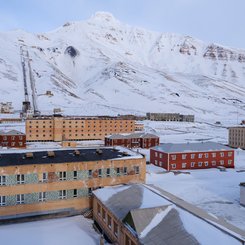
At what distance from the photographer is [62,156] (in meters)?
34.1

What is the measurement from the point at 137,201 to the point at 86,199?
8201 millimetres

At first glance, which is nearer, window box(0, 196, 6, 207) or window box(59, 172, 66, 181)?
window box(0, 196, 6, 207)

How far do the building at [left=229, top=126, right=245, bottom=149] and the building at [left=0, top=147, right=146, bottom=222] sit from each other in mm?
63423

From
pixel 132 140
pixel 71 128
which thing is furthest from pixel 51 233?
pixel 71 128

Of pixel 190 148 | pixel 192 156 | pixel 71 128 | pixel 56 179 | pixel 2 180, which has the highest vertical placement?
pixel 71 128

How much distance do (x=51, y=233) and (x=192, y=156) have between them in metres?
36.8

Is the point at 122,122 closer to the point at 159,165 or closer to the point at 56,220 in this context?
the point at 159,165

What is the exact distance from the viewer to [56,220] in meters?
29.7

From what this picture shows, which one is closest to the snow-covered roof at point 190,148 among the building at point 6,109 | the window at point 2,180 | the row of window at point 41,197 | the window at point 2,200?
the row of window at point 41,197

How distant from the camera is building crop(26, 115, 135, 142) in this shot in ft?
333

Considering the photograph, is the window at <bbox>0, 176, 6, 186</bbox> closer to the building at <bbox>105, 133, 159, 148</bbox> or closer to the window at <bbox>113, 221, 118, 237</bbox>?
the window at <bbox>113, 221, 118, 237</bbox>

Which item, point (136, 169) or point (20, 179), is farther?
point (136, 169)

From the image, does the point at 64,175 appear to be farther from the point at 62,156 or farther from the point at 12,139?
the point at 12,139

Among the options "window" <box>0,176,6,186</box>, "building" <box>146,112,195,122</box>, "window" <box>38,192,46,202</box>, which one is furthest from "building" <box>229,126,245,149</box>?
"building" <box>146,112,195,122</box>
